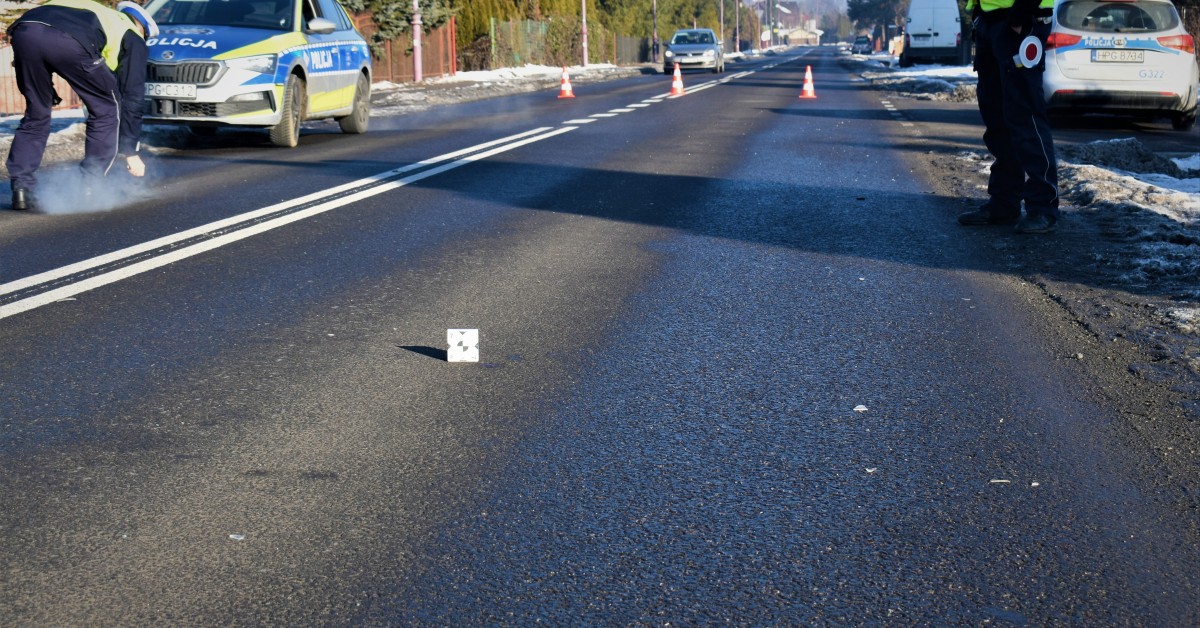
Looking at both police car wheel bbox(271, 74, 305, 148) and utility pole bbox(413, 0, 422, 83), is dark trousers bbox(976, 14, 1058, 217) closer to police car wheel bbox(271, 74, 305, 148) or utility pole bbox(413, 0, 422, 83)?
police car wheel bbox(271, 74, 305, 148)

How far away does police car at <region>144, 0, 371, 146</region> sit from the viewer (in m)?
13.0

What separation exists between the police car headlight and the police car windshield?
0.77 meters

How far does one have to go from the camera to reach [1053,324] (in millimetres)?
5559

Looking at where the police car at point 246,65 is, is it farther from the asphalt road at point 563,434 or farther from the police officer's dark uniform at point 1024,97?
the police officer's dark uniform at point 1024,97

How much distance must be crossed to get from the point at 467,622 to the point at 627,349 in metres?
2.45

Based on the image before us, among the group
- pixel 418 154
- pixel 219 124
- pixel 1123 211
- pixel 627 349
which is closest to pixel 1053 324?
pixel 627 349

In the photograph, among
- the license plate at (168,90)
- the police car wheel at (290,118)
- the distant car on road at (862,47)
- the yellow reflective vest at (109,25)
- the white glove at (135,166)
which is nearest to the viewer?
the yellow reflective vest at (109,25)

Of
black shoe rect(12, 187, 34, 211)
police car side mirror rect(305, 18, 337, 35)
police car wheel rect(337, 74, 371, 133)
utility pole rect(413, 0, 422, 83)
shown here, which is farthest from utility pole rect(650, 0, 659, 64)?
black shoe rect(12, 187, 34, 211)

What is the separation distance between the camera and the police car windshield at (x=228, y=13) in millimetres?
14016

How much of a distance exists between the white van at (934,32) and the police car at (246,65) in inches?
1726

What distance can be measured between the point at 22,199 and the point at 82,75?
3.07 ft

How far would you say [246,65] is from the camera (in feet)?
43.3

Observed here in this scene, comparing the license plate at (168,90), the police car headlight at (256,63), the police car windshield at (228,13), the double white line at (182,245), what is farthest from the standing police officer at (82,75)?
the police car windshield at (228,13)

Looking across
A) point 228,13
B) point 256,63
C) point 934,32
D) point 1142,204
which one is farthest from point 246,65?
point 934,32
